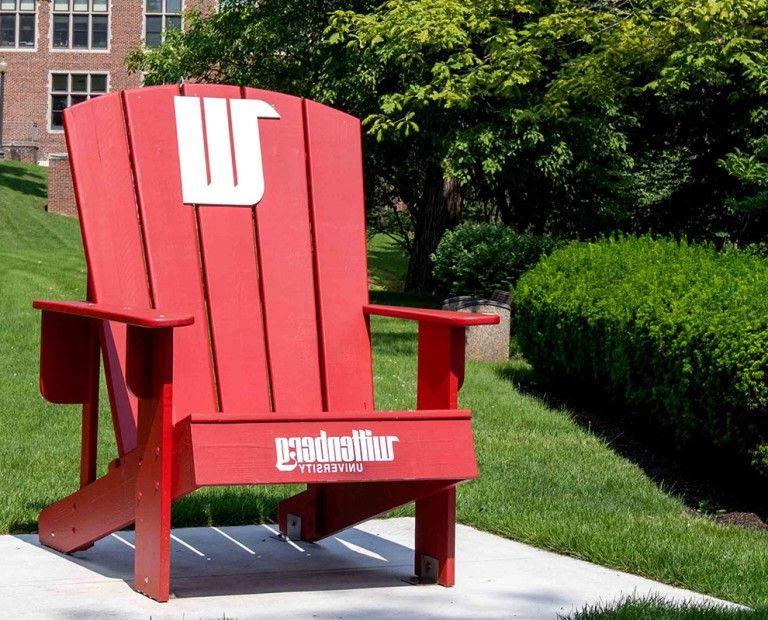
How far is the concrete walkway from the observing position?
3.62 m

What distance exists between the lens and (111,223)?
429 centimetres

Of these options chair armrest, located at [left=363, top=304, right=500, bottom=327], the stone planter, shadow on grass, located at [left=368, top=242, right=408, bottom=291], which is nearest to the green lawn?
the stone planter

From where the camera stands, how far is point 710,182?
17688mm

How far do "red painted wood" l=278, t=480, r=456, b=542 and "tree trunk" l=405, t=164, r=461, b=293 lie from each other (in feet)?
48.4

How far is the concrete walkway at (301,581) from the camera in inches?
142

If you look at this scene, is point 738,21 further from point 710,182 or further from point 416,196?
point 416,196

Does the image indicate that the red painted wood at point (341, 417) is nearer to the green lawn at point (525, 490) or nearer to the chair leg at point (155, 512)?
the chair leg at point (155, 512)

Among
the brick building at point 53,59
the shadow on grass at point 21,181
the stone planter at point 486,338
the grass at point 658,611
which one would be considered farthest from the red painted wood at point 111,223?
Result: the brick building at point 53,59

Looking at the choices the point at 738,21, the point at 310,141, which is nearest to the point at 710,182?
the point at 738,21

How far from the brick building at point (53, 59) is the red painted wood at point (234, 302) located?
1696 inches

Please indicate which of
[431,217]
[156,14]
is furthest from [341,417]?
[156,14]

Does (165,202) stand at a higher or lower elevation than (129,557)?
higher

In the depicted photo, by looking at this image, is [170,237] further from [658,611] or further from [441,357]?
[658,611]

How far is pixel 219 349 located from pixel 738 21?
741 cm
